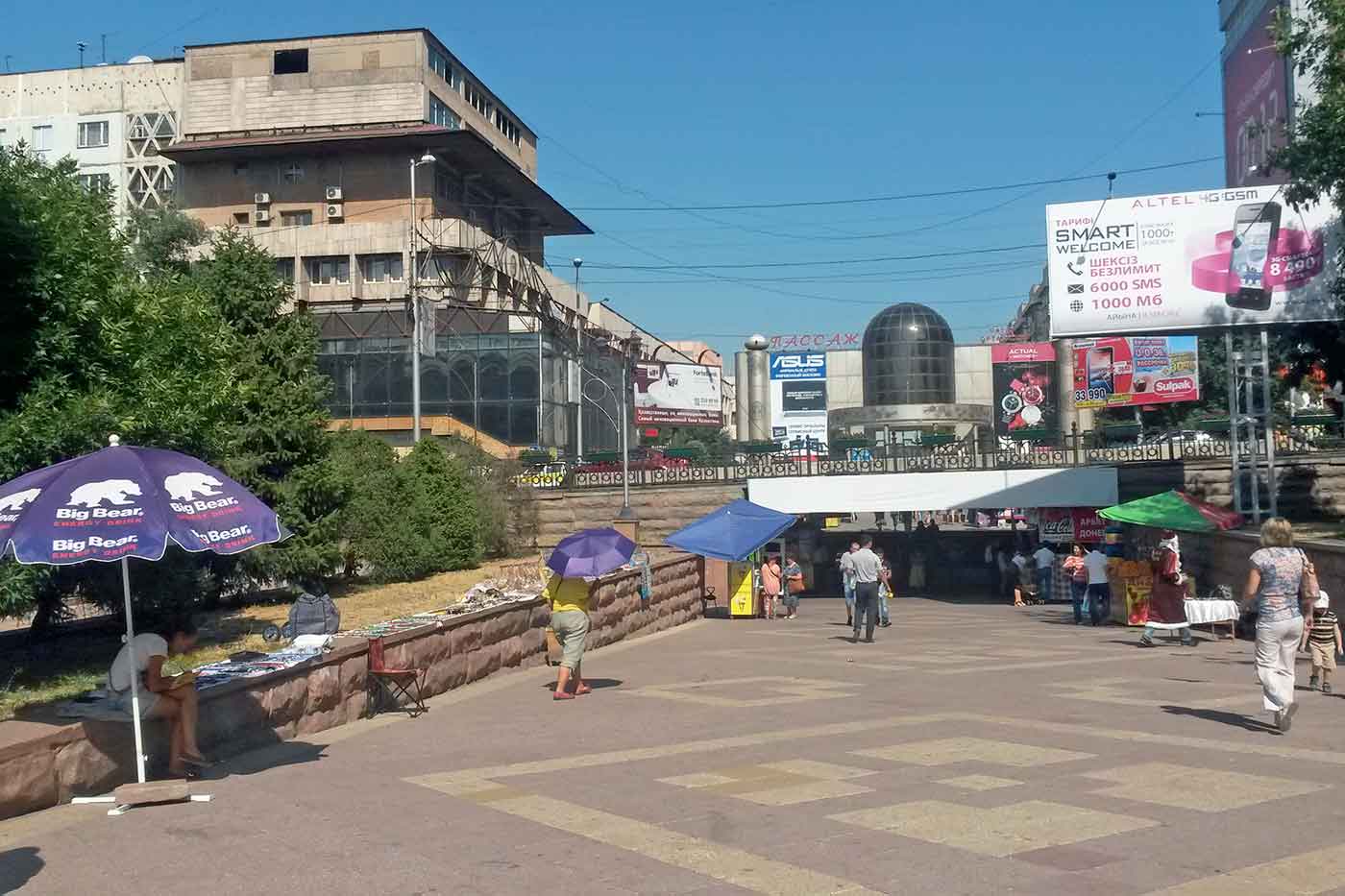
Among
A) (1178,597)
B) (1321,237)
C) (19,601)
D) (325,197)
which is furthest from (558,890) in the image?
(325,197)

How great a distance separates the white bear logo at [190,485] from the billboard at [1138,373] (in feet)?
178

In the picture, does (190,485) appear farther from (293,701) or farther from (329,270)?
(329,270)

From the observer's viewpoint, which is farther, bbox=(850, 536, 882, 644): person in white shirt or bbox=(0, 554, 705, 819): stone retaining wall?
bbox=(850, 536, 882, 644): person in white shirt

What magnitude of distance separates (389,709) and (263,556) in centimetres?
910

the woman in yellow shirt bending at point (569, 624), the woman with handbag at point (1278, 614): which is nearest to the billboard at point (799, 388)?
the woman in yellow shirt bending at point (569, 624)

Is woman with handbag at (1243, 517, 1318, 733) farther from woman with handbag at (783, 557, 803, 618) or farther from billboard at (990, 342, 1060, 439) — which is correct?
billboard at (990, 342, 1060, 439)

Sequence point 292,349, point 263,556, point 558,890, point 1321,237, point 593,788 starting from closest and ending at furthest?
point 558,890 → point 593,788 → point 263,556 → point 292,349 → point 1321,237

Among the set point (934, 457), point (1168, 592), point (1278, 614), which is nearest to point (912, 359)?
point (934, 457)

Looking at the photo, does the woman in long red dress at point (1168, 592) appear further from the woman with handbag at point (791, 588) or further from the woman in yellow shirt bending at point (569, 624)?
the woman in yellow shirt bending at point (569, 624)

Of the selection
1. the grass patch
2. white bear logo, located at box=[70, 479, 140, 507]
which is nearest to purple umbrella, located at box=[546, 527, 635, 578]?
the grass patch

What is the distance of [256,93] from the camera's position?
5788 cm

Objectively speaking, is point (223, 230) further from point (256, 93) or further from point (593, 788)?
point (256, 93)

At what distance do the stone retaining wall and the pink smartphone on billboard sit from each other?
14853 millimetres

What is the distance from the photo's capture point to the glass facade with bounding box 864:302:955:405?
8438cm
